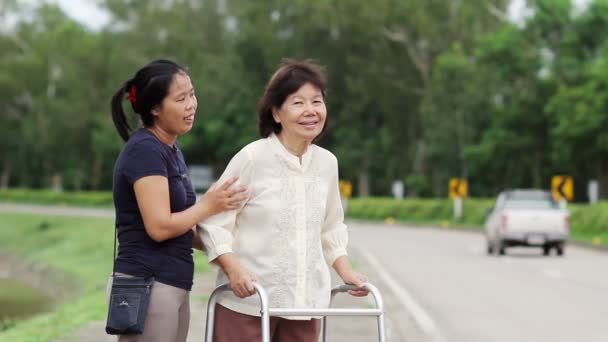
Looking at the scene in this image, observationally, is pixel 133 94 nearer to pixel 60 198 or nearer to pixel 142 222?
pixel 142 222

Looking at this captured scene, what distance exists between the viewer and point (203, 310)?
12359mm

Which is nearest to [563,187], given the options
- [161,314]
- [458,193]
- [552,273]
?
[458,193]

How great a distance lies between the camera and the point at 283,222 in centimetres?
454

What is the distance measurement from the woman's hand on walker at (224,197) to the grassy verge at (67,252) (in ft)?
19.6

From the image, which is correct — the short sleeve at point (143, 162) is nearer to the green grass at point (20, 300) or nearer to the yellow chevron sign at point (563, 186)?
the green grass at point (20, 300)

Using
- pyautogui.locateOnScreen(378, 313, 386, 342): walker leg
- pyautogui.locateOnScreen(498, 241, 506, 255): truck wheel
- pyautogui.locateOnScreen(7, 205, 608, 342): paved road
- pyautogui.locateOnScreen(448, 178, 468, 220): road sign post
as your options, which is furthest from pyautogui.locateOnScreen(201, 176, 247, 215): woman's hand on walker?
pyautogui.locateOnScreen(448, 178, 468, 220): road sign post

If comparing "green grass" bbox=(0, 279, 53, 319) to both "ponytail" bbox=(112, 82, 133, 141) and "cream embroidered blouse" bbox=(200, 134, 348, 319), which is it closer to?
"ponytail" bbox=(112, 82, 133, 141)

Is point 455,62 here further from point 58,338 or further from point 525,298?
point 58,338

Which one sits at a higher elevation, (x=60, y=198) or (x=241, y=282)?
(x=241, y=282)

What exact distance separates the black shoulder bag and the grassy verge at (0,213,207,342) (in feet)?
19.2

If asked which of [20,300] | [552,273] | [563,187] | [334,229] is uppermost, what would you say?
[334,229]

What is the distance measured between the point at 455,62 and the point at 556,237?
34996mm

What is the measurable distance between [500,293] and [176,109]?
12.4 meters

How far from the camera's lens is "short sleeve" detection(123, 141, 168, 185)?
4418 mm
